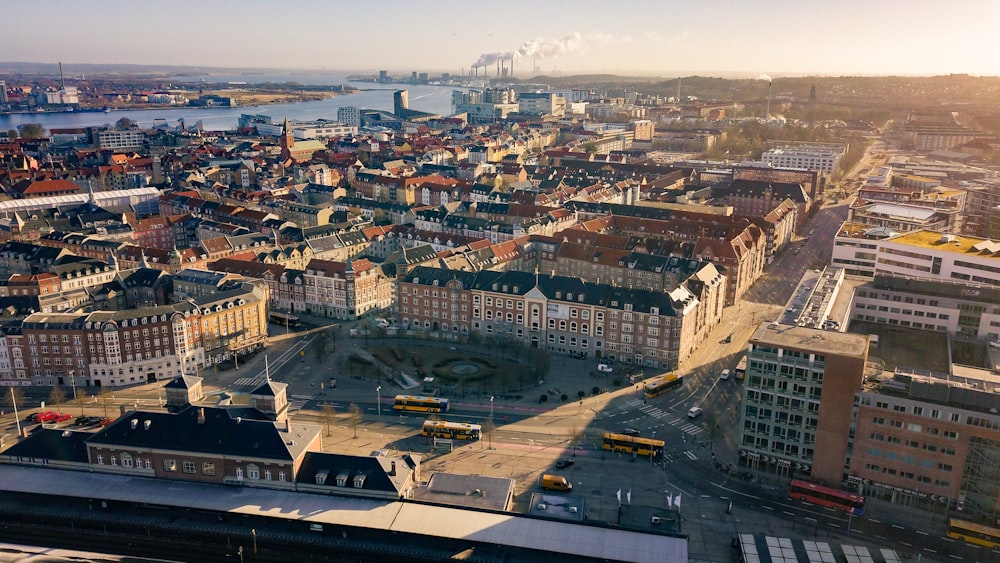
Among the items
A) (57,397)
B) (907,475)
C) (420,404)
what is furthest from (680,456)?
(57,397)

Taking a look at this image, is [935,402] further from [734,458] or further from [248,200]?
[248,200]

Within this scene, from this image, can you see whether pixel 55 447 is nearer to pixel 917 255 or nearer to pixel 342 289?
pixel 342 289

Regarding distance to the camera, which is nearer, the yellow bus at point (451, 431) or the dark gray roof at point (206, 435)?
the dark gray roof at point (206, 435)

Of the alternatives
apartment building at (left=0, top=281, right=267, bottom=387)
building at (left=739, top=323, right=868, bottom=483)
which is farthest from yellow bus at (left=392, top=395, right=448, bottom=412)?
building at (left=739, top=323, right=868, bottom=483)

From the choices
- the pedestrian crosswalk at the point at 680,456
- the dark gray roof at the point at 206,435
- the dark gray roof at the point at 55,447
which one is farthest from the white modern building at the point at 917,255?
the dark gray roof at the point at 55,447

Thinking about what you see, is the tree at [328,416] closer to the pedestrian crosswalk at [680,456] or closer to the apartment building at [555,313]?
the apartment building at [555,313]

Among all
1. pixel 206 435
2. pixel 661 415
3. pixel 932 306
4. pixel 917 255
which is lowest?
pixel 661 415
